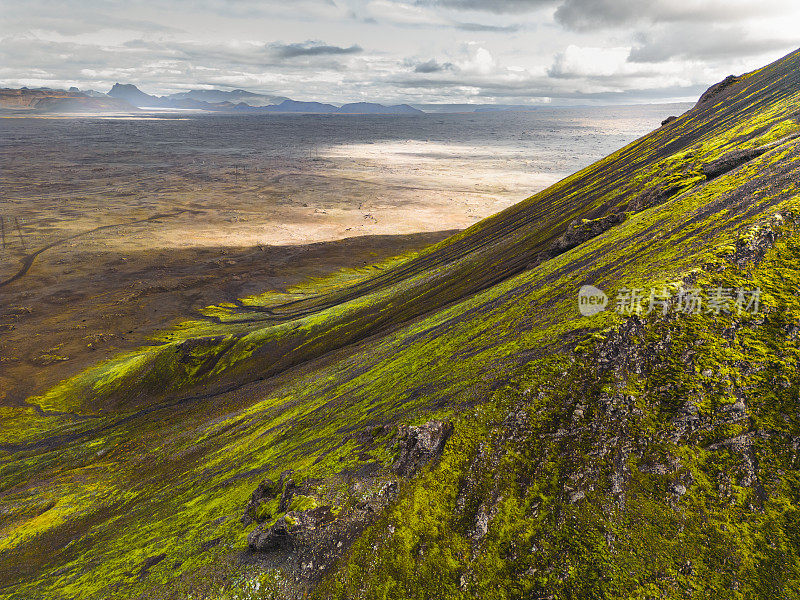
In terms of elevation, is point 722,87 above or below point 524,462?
above

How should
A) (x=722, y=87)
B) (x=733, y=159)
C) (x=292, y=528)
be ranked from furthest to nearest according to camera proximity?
1. (x=722, y=87)
2. (x=733, y=159)
3. (x=292, y=528)

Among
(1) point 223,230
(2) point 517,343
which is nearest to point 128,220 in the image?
(1) point 223,230

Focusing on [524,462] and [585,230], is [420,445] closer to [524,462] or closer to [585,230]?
[524,462]

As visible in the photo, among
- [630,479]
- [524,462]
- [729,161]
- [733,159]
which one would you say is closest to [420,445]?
[524,462]

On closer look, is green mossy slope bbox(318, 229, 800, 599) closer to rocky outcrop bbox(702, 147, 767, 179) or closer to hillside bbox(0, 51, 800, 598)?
hillside bbox(0, 51, 800, 598)

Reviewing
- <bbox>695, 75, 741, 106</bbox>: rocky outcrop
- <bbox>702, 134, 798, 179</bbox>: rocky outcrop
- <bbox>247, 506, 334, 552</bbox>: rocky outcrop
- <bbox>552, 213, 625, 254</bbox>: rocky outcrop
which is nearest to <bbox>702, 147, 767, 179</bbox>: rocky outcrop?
<bbox>702, 134, 798, 179</bbox>: rocky outcrop

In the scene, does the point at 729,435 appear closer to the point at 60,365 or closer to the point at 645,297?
the point at 645,297

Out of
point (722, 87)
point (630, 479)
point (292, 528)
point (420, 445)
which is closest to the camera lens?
point (630, 479)

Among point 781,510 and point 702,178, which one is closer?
point 781,510
